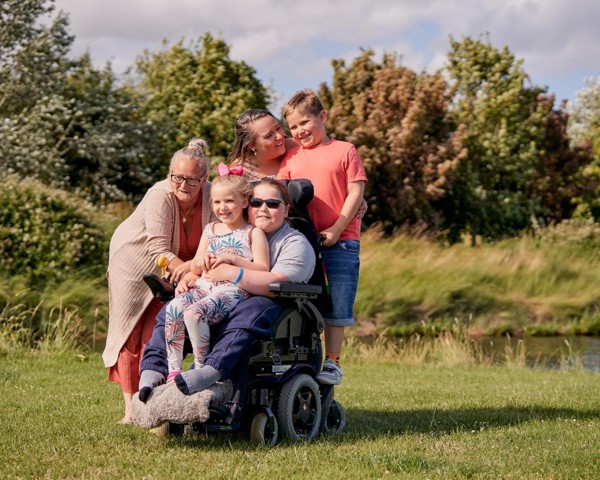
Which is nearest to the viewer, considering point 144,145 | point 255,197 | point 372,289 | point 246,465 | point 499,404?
point 246,465

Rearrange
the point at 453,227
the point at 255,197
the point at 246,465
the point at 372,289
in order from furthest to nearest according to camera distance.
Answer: the point at 453,227 → the point at 372,289 → the point at 255,197 → the point at 246,465

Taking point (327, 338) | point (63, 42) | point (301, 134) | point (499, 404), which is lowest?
point (499, 404)

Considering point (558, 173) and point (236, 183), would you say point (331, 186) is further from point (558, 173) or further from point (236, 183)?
point (558, 173)

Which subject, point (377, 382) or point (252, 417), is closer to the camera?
point (252, 417)

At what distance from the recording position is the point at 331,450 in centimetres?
599

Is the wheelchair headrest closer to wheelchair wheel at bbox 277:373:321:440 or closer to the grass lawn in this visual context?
wheelchair wheel at bbox 277:373:321:440

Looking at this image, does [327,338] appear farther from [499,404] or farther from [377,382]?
[377,382]

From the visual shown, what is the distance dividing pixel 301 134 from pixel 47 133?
54.0ft

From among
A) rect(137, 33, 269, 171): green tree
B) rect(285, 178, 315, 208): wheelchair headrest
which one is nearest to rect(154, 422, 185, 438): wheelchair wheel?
rect(285, 178, 315, 208): wheelchair headrest

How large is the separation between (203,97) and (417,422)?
19.9 meters

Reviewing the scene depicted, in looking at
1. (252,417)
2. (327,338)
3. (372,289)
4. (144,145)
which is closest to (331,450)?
(252,417)

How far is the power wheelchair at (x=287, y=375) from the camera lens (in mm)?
6059

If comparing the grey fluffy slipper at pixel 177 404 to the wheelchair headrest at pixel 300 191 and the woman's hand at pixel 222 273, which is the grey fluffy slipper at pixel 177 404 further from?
the wheelchair headrest at pixel 300 191

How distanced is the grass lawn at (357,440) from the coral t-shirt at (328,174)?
4.44 ft
